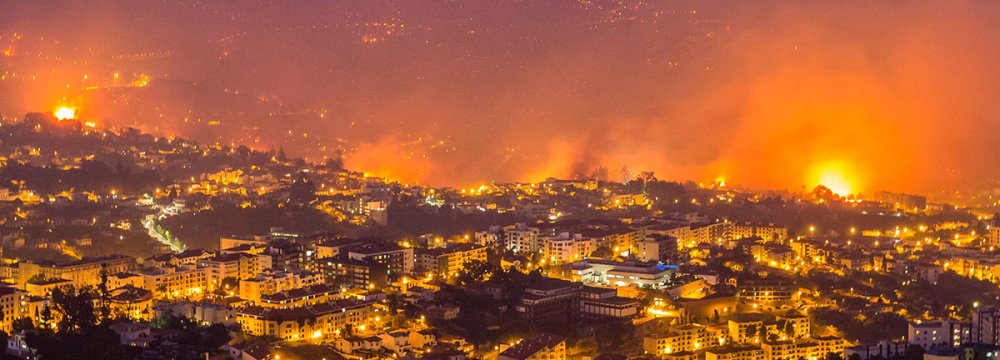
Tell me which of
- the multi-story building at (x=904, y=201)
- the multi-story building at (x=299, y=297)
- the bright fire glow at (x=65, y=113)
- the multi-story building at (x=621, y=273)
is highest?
the bright fire glow at (x=65, y=113)

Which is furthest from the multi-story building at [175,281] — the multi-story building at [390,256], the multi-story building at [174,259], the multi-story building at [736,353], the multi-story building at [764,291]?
the multi-story building at [764,291]

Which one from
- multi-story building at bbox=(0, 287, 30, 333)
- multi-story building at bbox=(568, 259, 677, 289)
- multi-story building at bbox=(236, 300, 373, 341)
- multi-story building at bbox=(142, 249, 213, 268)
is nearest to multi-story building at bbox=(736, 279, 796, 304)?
multi-story building at bbox=(568, 259, 677, 289)

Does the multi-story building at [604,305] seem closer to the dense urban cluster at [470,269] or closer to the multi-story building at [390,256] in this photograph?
the dense urban cluster at [470,269]

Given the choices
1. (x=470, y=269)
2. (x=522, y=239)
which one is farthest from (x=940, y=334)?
(x=522, y=239)

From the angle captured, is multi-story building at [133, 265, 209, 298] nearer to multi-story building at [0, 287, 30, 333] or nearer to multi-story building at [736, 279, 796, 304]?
multi-story building at [0, 287, 30, 333]

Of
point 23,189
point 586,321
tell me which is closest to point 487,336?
point 586,321

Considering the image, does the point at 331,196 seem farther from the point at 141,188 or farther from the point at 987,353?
the point at 987,353

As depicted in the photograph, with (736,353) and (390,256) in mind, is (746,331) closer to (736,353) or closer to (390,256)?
(736,353)

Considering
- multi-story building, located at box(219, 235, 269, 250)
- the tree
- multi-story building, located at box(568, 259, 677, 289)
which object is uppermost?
multi-story building, located at box(219, 235, 269, 250)
